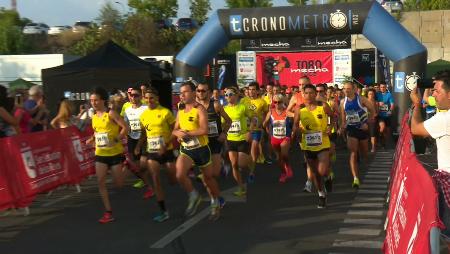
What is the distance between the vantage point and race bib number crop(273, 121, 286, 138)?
37.3 feet

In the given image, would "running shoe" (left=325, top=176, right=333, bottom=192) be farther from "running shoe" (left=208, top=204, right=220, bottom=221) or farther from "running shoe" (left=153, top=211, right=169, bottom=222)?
"running shoe" (left=153, top=211, right=169, bottom=222)

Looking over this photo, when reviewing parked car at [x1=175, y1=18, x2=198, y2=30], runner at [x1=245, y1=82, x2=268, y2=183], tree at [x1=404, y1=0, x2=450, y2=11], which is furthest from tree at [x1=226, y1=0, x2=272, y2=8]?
runner at [x1=245, y1=82, x2=268, y2=183]

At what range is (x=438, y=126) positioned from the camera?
4.49m

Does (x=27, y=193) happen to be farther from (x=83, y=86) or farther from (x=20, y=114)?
(x=83, y=86)

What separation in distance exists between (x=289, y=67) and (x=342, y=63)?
11.3ft

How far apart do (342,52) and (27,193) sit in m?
23.2

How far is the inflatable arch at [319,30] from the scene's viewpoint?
1678cm

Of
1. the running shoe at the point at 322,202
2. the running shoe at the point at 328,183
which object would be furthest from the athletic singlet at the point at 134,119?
the running shoe at the point at 322,202

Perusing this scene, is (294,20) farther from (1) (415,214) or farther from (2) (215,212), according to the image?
(1) (415,214)

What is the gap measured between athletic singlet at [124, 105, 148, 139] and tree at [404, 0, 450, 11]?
54.4m

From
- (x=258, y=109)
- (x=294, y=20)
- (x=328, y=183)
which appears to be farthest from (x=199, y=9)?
(x=328, y=183)

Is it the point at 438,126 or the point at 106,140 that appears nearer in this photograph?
the point at 438,126

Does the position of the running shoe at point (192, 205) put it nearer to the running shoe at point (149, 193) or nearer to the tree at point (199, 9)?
the running shoe at point (149, 193)

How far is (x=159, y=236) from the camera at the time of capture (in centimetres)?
707
